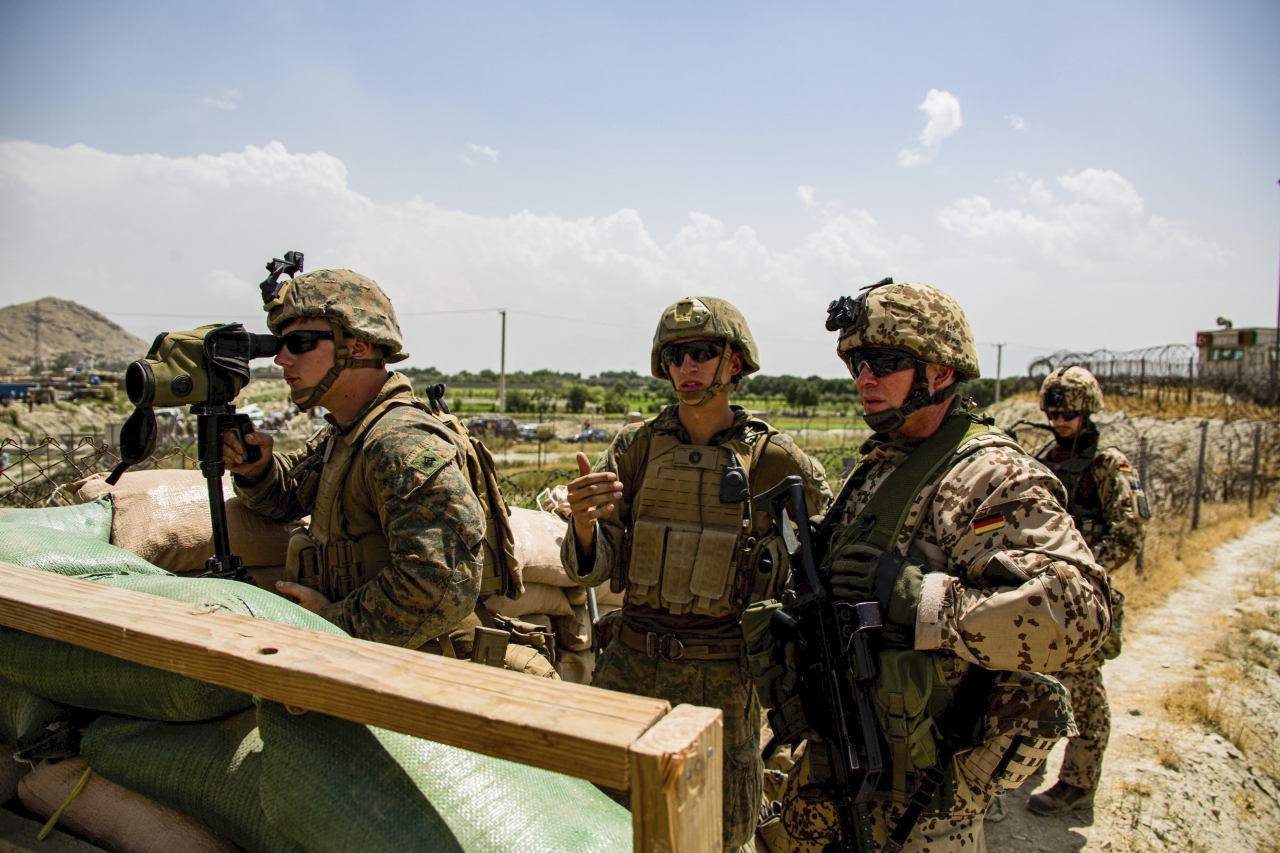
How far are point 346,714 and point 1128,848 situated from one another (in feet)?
14.1

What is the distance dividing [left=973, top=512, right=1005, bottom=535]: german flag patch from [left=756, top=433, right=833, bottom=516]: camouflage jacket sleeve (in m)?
1.01

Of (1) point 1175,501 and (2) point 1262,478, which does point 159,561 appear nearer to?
(1) point 1175,501

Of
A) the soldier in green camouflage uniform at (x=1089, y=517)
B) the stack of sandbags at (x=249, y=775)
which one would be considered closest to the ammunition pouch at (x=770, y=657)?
the stack of sandbags at (x=249, y=775)

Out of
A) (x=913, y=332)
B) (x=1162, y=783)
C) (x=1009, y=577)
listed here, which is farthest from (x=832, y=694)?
(x=1162, y=783)

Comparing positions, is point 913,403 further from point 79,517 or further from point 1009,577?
point 79,517

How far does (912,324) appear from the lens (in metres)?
1.99

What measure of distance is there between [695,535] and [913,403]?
100 cm

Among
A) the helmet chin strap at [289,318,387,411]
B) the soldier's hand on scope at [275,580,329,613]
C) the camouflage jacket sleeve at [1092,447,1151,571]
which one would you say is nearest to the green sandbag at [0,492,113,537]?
the soldier's hand on scope at [275,580,329,613]

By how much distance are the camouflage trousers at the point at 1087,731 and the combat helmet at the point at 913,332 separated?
8.93 feet

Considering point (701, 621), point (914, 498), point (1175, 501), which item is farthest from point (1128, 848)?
point (1175, 501)

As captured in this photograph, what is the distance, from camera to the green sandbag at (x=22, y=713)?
4.93 feet

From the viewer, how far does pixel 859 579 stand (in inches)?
71.9

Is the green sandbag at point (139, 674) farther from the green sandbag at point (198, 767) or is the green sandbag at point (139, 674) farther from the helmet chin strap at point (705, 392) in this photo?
the helmet chin strap at point (705, 392)

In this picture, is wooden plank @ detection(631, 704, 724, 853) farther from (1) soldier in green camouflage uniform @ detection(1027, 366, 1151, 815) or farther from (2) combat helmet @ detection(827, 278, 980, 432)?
(1) soldier in green camouflage uniform @ detection(1027, 366, 1151, 815)
